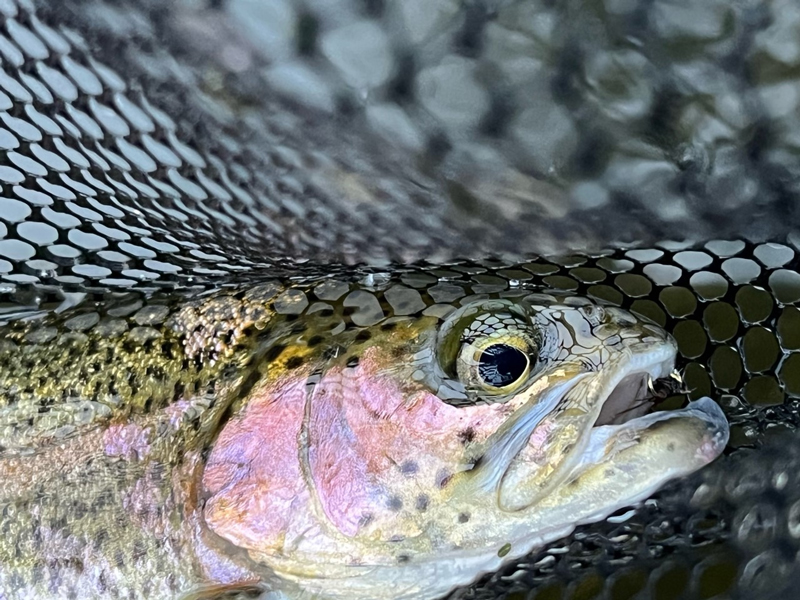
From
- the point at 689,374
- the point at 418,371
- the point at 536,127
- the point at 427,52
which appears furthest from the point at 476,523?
the point at 427,52

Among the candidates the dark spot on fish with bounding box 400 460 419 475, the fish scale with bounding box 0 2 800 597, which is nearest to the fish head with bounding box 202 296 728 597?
the dark spot on fish with bounding box 400 460 419 475

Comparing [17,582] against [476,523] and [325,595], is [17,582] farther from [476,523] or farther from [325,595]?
[476,523]

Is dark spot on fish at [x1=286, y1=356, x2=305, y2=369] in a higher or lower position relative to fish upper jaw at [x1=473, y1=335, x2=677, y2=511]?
higher

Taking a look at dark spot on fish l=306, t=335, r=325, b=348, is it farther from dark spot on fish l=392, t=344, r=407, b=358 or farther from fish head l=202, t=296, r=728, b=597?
dark spot on fish l=392, t=344, r=407, b=358

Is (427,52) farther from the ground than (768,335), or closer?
farther from the ground

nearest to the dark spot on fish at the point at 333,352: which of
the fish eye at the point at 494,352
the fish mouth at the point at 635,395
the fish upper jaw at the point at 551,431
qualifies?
the fish eye at the point at 494,352

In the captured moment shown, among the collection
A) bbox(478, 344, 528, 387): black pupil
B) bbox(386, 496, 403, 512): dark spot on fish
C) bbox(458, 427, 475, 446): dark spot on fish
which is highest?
bbox(478, 344, 528, 387): black pupil
